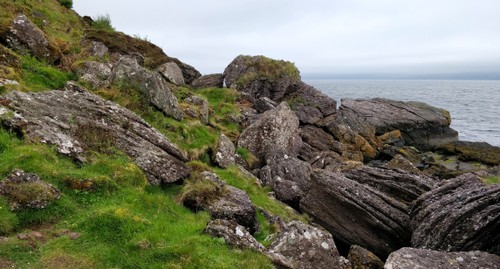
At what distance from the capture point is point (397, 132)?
176ft

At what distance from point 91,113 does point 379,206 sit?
13624 millimetres

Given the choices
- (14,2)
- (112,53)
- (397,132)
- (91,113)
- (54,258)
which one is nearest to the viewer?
(54,258)

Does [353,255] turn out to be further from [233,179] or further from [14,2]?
[14,2]

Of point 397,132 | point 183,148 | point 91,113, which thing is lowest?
point 397,132

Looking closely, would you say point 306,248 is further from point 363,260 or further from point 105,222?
point 105,222

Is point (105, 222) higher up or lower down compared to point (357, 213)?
higher up

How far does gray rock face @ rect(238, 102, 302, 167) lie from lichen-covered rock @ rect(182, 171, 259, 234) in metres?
10.1

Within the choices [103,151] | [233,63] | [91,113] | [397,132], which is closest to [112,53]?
[233,63]

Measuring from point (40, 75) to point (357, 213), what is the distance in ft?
57.1

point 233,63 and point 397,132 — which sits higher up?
point 233,63

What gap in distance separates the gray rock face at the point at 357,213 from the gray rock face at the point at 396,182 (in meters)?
1.26

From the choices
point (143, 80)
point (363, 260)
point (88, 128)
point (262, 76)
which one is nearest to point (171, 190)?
point (88, 128)

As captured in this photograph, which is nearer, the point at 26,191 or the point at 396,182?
the point at 26,191

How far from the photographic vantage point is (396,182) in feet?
67.8
